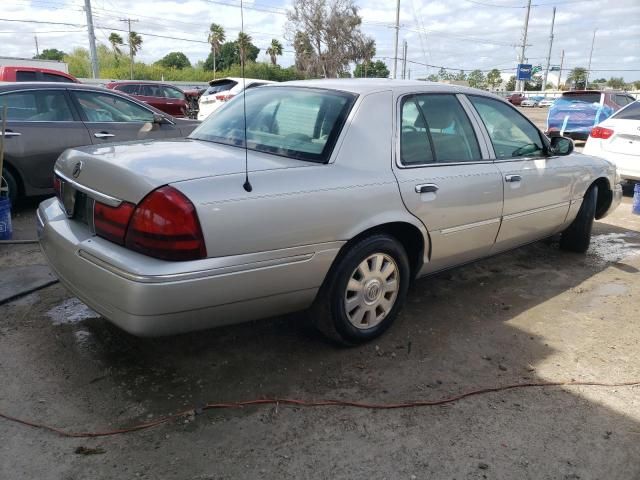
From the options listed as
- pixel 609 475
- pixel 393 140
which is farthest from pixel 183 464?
pixel 393 140

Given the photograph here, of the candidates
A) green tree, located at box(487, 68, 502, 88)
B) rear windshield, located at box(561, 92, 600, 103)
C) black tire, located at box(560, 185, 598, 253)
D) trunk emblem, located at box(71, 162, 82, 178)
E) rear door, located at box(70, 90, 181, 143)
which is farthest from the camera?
green tree, located at box(487, 68, 502, 88)

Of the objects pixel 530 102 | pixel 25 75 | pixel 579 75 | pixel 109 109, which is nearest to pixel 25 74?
pixel 25 75

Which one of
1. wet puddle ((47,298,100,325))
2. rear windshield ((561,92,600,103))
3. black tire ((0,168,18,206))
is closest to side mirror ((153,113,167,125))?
black tire ((0,168,18,206))

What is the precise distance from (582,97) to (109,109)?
13.0m

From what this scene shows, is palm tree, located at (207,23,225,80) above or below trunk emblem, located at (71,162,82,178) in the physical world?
above

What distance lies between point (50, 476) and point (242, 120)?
2.29m

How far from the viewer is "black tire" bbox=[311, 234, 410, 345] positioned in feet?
9.71

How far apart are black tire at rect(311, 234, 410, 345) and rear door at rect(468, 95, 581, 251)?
1079mm

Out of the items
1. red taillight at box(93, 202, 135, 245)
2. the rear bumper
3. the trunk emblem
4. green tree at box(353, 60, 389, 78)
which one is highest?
green tree at box(353, 60, 389, 78)

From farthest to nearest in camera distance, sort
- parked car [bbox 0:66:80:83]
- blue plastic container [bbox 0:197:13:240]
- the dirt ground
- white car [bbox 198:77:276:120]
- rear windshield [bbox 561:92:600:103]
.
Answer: white car [bbox 198:77:276:120], rear windshield [bbox 561:92:600:103], parked car [bbox 0:66:80:83], blue plastic container [bbox 0:197:13:240], the dirt ground

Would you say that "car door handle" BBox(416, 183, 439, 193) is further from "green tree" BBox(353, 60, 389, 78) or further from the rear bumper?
"green tree" BBox(353, 60, 389, 78)

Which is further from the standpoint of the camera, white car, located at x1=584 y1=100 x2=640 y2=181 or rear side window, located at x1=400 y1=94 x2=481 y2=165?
white car, located at x1=584 y1=100 x2=640 y2=181

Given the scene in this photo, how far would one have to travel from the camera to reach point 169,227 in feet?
7.74

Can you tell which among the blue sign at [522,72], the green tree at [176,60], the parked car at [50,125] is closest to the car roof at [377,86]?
the parked car at [50,125]
